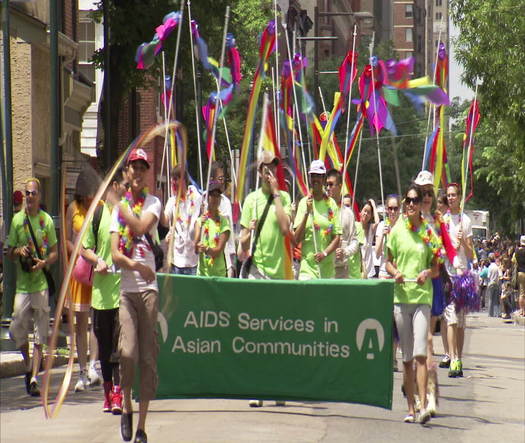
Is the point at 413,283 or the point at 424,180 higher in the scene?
the point at 424,180

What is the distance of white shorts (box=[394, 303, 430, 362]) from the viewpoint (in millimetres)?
10438

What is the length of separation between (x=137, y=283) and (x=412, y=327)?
7.75ft

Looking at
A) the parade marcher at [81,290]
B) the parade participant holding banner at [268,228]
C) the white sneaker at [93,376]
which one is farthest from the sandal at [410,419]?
the white sneaker at [93,376]

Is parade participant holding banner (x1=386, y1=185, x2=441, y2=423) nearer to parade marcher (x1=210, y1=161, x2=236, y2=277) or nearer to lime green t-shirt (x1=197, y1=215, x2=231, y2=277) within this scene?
lime green t-shirt (x1=197, y1=215, x2=231, y2=277)

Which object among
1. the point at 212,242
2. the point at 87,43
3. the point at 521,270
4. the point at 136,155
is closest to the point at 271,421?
the point at 136,155

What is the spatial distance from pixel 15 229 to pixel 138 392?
114 inches

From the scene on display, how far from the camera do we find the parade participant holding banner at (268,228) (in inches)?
435

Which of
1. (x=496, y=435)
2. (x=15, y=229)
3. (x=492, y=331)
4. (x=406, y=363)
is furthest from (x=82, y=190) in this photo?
(x=492, y=331)

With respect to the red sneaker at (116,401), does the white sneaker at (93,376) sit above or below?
below

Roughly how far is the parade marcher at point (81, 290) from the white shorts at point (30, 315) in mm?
269

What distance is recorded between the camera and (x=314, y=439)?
371 inches

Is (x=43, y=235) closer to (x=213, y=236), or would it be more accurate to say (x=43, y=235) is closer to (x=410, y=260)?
(x=213, y=236)

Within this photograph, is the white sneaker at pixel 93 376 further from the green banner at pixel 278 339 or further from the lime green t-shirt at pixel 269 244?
the green banner at pixel 278 339

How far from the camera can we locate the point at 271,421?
33.4ft
